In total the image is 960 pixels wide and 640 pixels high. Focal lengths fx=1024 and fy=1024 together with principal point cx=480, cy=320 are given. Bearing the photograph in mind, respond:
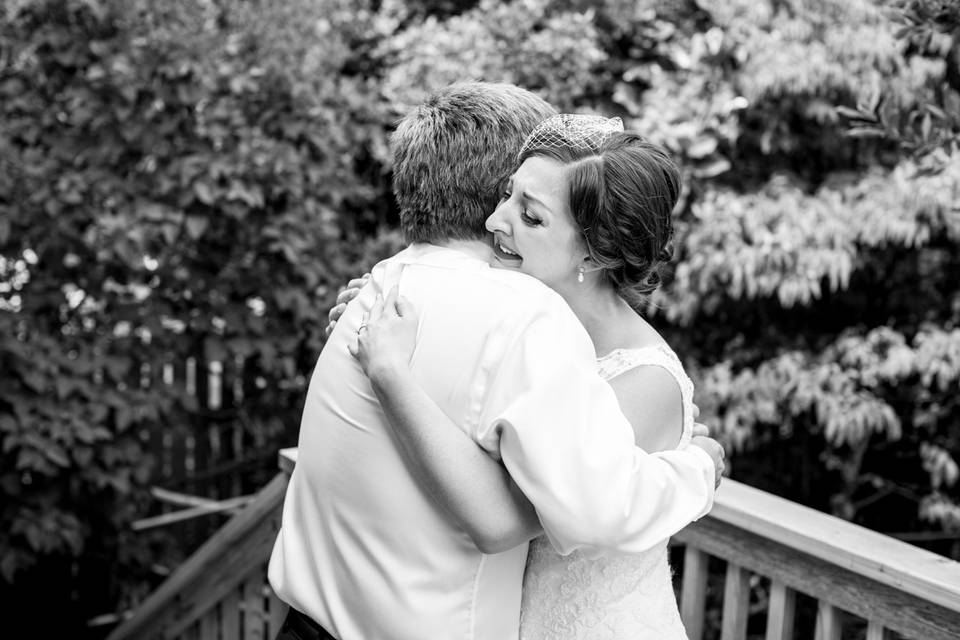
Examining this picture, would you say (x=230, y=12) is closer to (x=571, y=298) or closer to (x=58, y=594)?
(x=58, y=594)

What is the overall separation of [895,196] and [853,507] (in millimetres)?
1488

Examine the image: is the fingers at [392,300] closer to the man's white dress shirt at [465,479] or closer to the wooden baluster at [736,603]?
the man's white dress shirt at [465,479]

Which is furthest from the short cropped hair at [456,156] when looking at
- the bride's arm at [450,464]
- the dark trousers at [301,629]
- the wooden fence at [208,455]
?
the wooden fence at [208,455]

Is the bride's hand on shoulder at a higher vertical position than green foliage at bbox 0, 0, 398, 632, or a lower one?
higher

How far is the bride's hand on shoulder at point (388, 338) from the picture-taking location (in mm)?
Result: 1391

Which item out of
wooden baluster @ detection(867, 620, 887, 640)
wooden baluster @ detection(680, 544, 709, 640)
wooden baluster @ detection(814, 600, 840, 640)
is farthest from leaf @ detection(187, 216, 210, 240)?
wooden baluster @ detection(867, 620, 887, 640)

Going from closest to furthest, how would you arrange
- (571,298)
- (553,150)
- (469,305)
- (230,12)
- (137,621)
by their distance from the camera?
(469,305) → (553,150) → (571,298) → (137,621) → (230,12)

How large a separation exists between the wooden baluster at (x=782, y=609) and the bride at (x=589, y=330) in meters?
0.31

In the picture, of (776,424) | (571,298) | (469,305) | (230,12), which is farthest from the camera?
(776,424)

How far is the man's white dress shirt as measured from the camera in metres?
1.32

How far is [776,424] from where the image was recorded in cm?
441

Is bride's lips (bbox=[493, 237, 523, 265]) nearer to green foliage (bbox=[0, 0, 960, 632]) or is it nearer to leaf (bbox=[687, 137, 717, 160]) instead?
green foliage (bbox=[0, 0, 960, 632])

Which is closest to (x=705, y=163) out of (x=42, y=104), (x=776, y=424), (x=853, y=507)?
(x=776, y=424)

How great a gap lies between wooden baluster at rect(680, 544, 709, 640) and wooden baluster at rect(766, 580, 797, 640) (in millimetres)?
225
